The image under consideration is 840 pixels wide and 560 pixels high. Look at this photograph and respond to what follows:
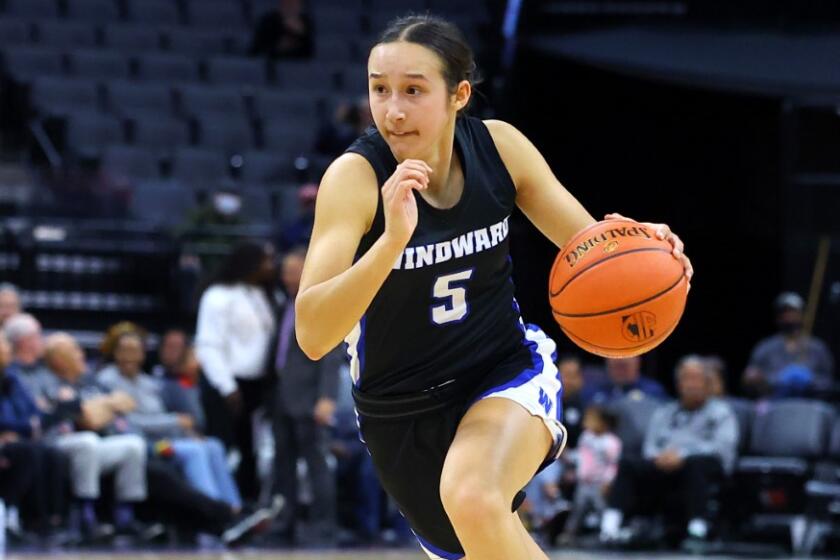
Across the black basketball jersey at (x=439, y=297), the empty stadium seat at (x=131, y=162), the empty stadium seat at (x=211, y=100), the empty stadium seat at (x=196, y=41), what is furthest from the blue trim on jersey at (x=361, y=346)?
the empty stadium seat at (x=196, y=41)

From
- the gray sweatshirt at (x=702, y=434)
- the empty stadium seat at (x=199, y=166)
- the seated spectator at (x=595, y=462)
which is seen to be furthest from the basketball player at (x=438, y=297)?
the empty stadium seat at (x=199, y=166)

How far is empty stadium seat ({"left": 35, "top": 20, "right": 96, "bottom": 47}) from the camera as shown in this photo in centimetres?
1502

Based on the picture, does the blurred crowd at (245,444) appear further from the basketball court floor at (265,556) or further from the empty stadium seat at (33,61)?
the empty stadium seat at (33,61)

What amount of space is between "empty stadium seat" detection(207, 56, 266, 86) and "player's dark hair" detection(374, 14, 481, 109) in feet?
36.6

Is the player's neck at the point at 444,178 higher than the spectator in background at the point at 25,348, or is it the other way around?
the player's neck at the point at 444,178

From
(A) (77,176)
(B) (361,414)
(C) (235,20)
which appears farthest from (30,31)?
(B) (361,414)

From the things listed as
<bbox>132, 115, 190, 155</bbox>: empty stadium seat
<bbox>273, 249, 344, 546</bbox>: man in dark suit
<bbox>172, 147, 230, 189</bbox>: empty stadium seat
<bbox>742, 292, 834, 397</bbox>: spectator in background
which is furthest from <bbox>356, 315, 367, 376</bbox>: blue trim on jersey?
<bbox>132, 115, 190, 155</bbox>: empty stadium seat

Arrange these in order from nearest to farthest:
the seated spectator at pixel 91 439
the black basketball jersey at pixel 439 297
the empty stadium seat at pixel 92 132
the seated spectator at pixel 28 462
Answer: the black basketball jersey at pixel 439 297
the seated spectator at pixel 28 462
the seated spectator at pixel 91 439
the empty stadium seat at pixel 92 132

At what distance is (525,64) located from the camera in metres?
15.3

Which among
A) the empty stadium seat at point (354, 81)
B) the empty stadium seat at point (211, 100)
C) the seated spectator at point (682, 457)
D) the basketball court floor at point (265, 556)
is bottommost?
the basketball court floor at point (265, 556)

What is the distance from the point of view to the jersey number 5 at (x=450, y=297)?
4.17 m

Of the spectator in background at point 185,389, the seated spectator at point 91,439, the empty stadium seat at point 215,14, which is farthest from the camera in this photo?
the empty stadium seat at point 215,14

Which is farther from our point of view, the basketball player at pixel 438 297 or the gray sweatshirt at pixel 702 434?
the gray sweatshirt at pixel 702 434

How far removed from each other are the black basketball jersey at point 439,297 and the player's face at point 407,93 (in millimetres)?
141
